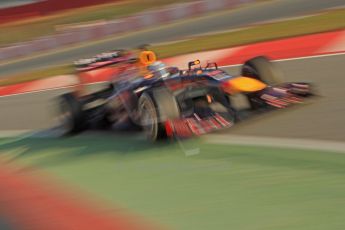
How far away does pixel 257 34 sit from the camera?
35.6 feet

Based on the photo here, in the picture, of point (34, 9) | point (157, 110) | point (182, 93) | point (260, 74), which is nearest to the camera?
point (157, 110)

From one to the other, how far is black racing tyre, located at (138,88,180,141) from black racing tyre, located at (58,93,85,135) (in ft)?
4.01

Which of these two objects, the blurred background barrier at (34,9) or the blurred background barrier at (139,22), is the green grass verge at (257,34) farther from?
the blurred background barrier at (34,9)

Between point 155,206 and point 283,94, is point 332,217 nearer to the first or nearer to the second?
point 155,206

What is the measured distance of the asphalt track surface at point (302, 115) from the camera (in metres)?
4.34

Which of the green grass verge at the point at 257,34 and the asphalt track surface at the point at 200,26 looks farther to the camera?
the asphalt track surface at the point at 200,26

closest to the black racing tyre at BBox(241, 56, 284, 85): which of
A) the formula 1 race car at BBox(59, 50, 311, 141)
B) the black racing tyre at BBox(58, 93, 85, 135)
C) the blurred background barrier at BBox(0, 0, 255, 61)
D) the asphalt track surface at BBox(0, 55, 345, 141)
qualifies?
the formula 1 race car at BBox(59, 50, 311, 141)

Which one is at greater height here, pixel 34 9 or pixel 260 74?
pixel 260 74

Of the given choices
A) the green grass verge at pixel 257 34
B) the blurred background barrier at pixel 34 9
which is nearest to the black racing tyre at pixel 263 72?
the green grass verge at pixel 257 34

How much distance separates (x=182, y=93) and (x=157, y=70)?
424mm

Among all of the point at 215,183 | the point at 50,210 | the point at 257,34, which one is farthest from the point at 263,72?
the point at 257,34

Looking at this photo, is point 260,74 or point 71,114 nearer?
point 260,74

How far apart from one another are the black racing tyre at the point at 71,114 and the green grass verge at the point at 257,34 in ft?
15.4

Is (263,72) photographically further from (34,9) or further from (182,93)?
(34,9)
